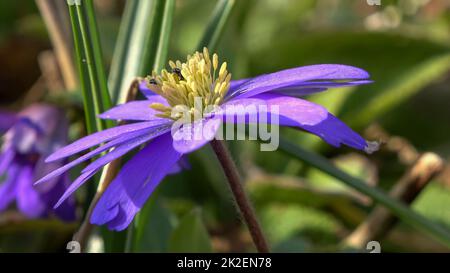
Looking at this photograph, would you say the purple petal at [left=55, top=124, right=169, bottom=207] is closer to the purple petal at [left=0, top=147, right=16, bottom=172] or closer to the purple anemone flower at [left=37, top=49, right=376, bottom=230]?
the purple anemone flower at [left=37, top=49, right=376, bottom=230]

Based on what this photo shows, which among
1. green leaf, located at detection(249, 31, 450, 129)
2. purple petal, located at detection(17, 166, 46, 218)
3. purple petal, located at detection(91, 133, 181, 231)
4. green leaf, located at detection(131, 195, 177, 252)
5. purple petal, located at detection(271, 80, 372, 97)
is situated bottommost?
Result: purple petal, located at detection(91, 133, 181, 231)

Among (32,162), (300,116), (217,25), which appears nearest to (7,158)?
(32,162)

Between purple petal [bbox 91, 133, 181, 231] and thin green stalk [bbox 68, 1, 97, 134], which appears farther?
thin green stalk [bbox 68, 1, 97, 134]

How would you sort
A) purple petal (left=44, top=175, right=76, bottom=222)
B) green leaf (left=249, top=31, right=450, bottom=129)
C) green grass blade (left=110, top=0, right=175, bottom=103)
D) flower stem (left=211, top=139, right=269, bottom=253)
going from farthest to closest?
1. green leaf (left=249, top=31, right=450, bottom=129)
2. purple petal (left=44, top=175, right=76, bottom=222)
3. green grass blade (left=110, top=0, right=175, bottom=103)
4. flower stem (left=211, top=139, right=269, bottom=253)

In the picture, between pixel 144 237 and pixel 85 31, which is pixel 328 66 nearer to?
pixel 85 31

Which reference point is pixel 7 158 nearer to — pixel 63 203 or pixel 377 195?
pixel 63 203

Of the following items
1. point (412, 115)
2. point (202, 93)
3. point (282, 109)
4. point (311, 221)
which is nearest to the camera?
point (282, 109)

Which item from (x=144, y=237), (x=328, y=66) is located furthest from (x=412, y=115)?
(x=328, y=66)

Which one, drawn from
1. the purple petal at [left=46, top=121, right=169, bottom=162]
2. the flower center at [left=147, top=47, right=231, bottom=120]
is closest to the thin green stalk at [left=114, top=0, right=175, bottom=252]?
the flower center at [left=147, top=47, right=231, bottom=120]
